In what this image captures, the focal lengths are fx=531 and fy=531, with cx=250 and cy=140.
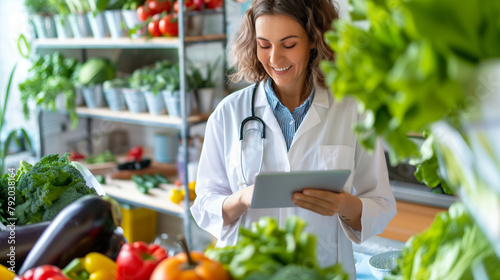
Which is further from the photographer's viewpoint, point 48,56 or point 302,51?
point 48,56

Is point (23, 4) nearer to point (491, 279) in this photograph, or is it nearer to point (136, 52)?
point (136, 52)

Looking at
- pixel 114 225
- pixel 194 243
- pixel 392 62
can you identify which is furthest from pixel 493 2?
pixel 194 243

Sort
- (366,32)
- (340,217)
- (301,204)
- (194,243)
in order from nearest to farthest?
(366,32)
(301,204)
(340,217)
(194,243)

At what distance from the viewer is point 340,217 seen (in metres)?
1.80

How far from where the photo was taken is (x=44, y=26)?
394 centimetres

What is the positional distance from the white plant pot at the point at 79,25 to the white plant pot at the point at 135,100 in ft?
1.88

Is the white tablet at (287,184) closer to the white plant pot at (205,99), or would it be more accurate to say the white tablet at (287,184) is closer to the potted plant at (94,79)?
the white plant pot at (205,99)

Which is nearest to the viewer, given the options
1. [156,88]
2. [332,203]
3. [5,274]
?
[5,274]

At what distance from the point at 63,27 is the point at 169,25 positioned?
41.9 inches

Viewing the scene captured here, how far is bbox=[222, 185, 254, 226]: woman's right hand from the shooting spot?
1727 mm

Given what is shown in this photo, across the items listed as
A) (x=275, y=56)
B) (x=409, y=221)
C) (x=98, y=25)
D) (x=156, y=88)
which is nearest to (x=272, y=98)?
(x=275, y=56)

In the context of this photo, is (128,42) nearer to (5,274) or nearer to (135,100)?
(135,100)

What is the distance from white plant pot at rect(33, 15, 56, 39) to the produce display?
2.82 m

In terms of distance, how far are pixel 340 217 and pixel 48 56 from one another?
3008 mm
